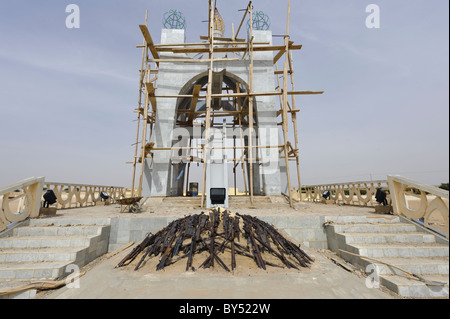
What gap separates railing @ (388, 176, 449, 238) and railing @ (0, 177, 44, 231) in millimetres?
10766

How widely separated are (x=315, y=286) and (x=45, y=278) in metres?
5.17

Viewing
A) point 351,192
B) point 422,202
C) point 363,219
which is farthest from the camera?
point 351,192

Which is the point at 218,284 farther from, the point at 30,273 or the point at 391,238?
the point at 391,238

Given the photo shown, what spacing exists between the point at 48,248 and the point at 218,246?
436 centimetres

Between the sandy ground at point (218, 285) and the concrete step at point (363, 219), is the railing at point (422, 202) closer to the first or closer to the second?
the concrete step at point (363, 219)

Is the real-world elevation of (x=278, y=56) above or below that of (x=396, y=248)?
above

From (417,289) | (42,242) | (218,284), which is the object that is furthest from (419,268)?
(42,242)

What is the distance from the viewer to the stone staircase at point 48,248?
4.06 meters

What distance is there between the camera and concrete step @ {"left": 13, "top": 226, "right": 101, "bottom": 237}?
224 inches

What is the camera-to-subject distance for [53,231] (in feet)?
18.9
